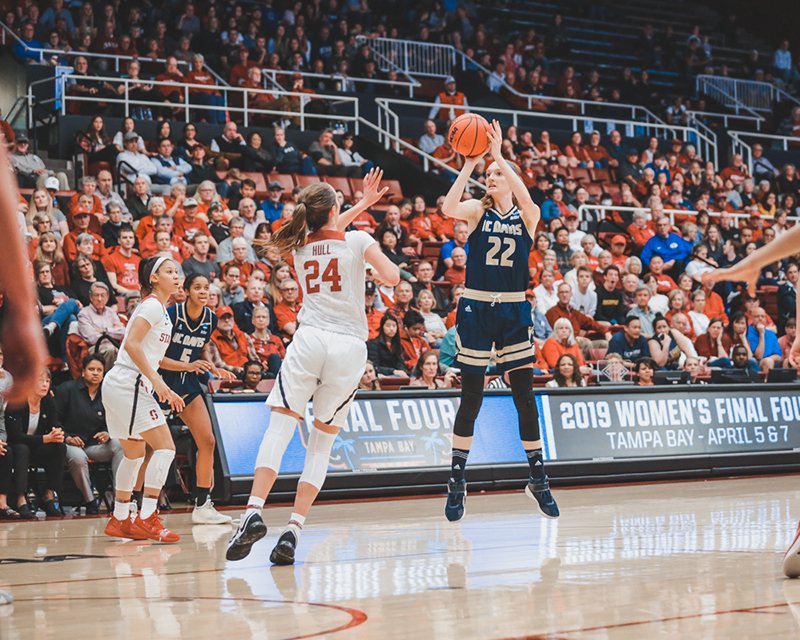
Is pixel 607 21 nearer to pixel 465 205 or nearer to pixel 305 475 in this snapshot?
pixel 465 205

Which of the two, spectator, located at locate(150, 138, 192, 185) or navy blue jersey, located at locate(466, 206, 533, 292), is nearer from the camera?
navy blue jersey, located at locate(466, 206, 533, 292)

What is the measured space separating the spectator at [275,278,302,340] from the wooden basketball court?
4477 mm

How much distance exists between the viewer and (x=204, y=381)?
10.8 meters

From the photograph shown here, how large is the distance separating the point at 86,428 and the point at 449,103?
13198 millimetres

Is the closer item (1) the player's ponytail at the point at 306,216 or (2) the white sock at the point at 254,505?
(2) the white sock at the point at 254,505

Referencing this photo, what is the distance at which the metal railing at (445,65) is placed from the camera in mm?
23672

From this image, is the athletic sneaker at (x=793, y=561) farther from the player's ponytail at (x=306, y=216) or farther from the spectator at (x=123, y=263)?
the spectator at (x=123, y=263)

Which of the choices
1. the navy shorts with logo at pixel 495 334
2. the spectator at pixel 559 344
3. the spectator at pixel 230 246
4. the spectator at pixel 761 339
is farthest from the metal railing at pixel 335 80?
the navy shorts with logo at pixel 495 334

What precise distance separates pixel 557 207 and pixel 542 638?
15607 mm

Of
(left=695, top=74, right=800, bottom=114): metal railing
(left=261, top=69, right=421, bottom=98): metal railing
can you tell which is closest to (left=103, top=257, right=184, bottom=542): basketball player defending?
(left=261, top=69, right=421, bottom=98): metal railing

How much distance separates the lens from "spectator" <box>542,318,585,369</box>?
47.1ft

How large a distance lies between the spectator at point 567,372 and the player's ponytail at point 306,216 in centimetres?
692

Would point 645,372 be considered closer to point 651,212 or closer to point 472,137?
point 472,137

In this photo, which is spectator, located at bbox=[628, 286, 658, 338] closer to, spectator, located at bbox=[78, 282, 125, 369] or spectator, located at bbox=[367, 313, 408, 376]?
spectator, located at bbox=[367, 313, 408, 376]
